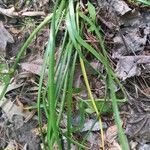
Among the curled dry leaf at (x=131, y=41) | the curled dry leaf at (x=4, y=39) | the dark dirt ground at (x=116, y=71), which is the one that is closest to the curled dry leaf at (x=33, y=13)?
the dark dirt ground at (x=116, y=71)

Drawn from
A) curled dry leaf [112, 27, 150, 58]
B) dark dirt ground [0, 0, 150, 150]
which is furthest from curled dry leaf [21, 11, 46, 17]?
curled dry leaf [112, 27, 150, 58]

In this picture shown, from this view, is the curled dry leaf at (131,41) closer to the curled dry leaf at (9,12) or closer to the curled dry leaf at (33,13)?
the curled dry leaf at (33,13)

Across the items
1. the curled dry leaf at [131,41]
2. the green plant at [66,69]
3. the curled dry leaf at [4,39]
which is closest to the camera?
the green plant at [66,69]

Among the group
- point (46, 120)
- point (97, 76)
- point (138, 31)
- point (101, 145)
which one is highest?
point (138, 31)

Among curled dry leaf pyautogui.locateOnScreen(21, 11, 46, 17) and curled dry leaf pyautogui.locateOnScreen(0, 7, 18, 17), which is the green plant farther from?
curled dry leaf pyautogui.locateOnScreen(0, 7, 18, 17)

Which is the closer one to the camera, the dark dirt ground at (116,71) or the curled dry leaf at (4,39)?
the dark dirt ground at (116,71)

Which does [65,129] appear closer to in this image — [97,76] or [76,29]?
[97,76]

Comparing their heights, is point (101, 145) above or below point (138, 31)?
below

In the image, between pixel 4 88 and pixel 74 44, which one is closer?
pixel 74 44

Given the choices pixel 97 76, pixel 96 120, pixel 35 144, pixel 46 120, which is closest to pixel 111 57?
pixel 97 76
